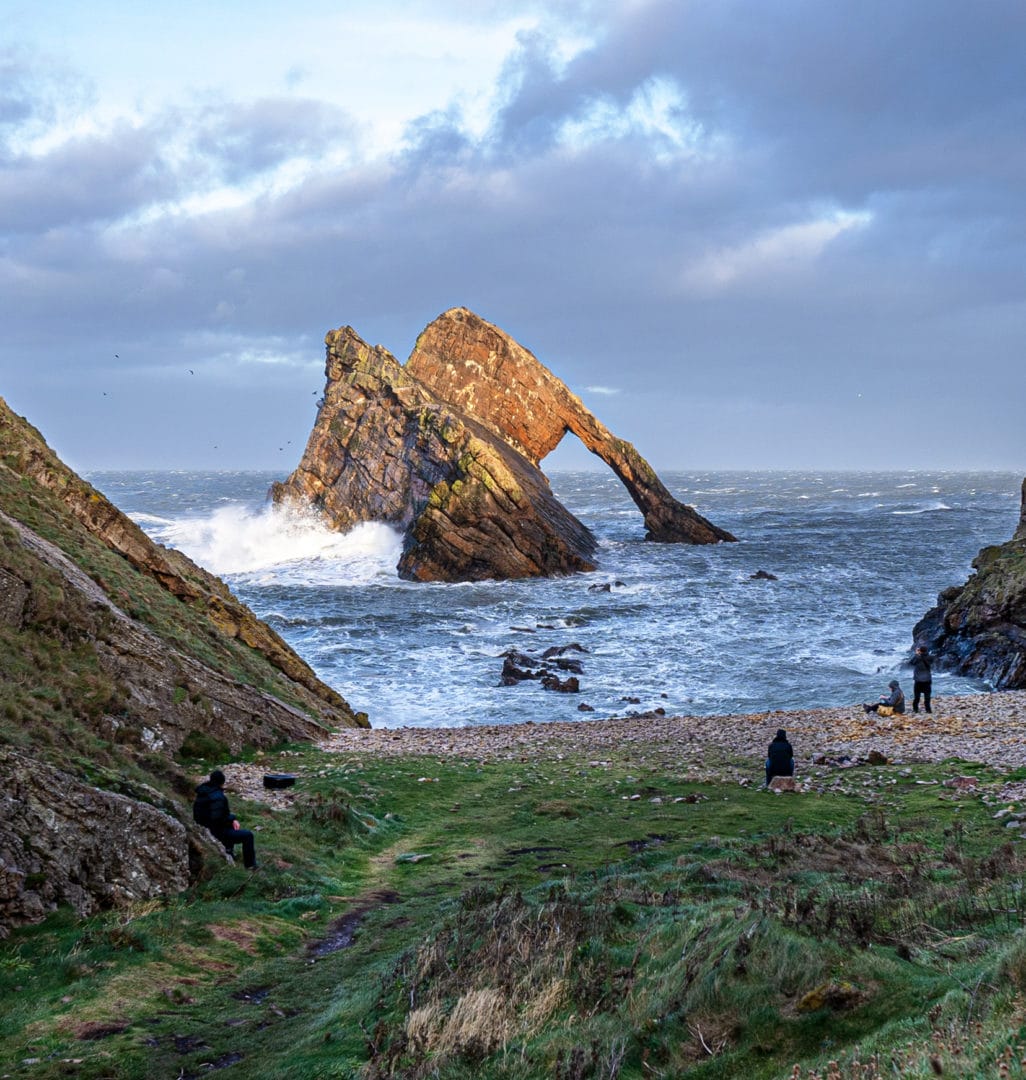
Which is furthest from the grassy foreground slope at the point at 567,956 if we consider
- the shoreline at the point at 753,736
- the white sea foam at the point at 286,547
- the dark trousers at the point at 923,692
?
the white sea foam at the point at 286,547

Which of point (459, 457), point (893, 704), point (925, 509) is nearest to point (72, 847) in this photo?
point (893, 704)

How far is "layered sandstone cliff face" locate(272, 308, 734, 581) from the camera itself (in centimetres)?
6506

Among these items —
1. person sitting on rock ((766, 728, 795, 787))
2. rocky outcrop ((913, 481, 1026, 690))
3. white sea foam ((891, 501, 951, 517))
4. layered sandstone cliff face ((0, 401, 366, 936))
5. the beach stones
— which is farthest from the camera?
white sea foam ((891, 501, 951, 517))

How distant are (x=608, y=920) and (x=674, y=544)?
75.2 meters

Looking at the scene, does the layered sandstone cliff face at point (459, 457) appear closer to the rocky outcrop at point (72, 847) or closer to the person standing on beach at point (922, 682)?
the person standing on beach at point (922, 682)

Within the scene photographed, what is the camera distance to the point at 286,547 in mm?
75625

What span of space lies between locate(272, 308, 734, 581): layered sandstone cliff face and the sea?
3.05 metres

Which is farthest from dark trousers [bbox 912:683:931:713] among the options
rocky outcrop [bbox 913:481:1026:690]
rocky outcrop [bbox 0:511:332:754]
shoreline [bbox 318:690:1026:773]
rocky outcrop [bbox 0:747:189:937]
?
rocky outcrop [bbox 0:747:189:937]

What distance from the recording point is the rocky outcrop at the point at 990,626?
30688 mm

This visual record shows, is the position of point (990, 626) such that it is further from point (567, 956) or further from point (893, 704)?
point (567, 956)

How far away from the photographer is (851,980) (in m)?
5.75

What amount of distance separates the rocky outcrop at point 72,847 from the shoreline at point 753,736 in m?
10.8

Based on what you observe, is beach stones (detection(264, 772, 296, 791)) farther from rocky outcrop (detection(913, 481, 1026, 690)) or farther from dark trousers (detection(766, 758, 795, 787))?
rocky outcrop (detection(913, 481, 1026, 690))

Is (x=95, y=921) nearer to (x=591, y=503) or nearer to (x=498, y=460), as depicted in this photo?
(x=498, y=460)
